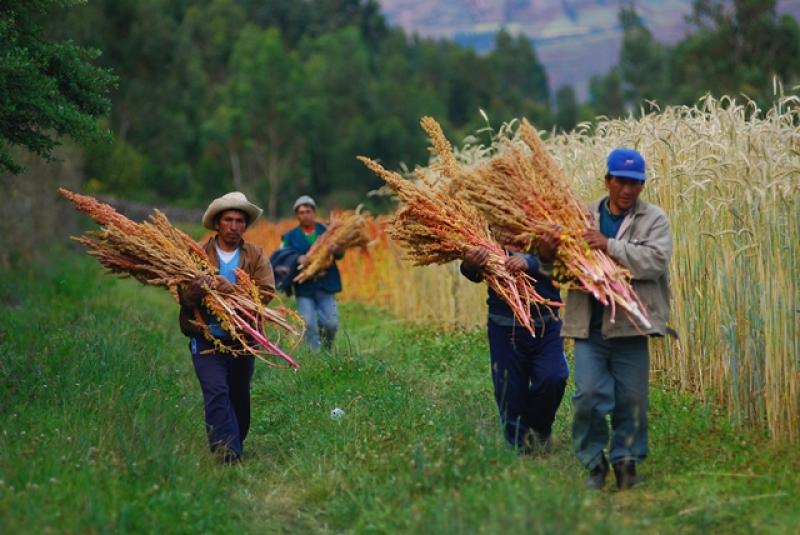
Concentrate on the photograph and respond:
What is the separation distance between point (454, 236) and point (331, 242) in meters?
5.23

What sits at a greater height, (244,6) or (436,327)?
(244,6)

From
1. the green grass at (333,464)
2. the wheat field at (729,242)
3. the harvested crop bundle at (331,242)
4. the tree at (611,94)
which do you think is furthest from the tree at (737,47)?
the tree at (611,94)

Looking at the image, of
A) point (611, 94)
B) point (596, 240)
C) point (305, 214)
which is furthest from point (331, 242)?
point (611, 94)

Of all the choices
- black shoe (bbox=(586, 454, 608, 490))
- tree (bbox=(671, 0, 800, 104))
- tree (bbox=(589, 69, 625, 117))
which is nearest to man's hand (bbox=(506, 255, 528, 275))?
black shoe (bbox=(586, 454, 608, 490))

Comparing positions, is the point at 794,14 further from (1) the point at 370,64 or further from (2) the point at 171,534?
(1) the point at 370,64

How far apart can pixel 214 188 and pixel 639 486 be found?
71344mm

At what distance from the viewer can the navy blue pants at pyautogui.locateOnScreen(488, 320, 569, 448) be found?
26.2 feet

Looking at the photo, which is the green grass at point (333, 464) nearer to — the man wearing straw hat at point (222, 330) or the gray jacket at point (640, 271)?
the man wearing straw hat at point (222, 330)

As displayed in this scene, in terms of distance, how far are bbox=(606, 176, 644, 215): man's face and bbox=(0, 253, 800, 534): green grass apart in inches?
62.0

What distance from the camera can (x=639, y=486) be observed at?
275 inches

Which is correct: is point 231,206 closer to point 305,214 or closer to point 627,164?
point 627,164

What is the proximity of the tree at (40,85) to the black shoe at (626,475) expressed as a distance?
5578 millimetres

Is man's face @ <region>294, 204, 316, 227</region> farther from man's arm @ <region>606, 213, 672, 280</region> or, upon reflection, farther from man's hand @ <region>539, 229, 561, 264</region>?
man's arm @ <region>606, 213, 672, 280</region>

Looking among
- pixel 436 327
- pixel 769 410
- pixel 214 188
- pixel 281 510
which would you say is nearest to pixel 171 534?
pixel 281 510
